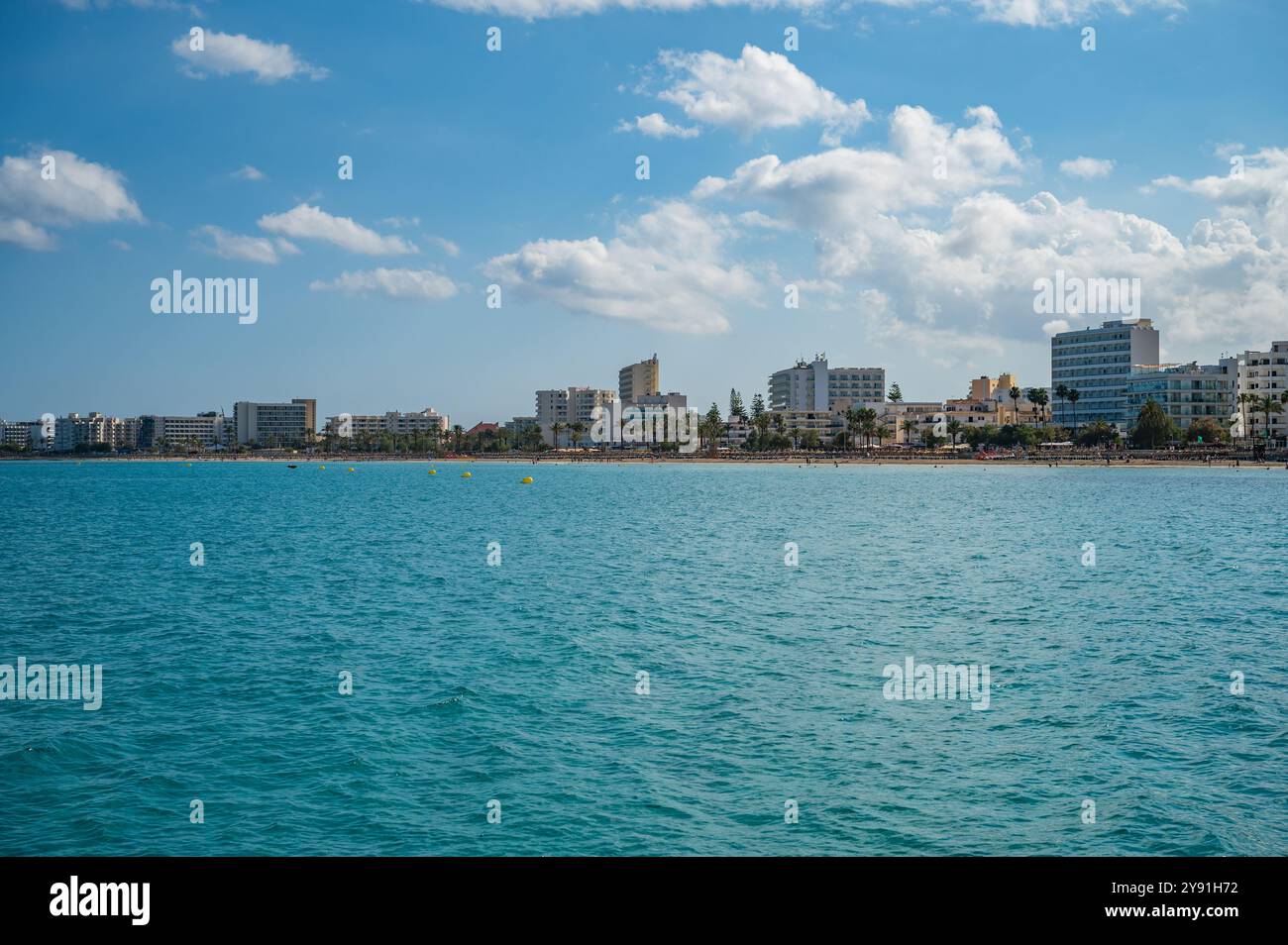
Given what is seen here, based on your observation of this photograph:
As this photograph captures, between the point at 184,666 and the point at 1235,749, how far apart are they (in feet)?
90.5

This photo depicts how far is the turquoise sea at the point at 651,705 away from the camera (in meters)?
16.8

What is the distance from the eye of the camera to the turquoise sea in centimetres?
1675

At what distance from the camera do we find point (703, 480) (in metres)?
176

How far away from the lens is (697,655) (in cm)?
2942

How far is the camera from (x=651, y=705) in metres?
23.7

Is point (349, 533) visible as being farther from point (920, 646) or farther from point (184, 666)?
point (920, 646)
